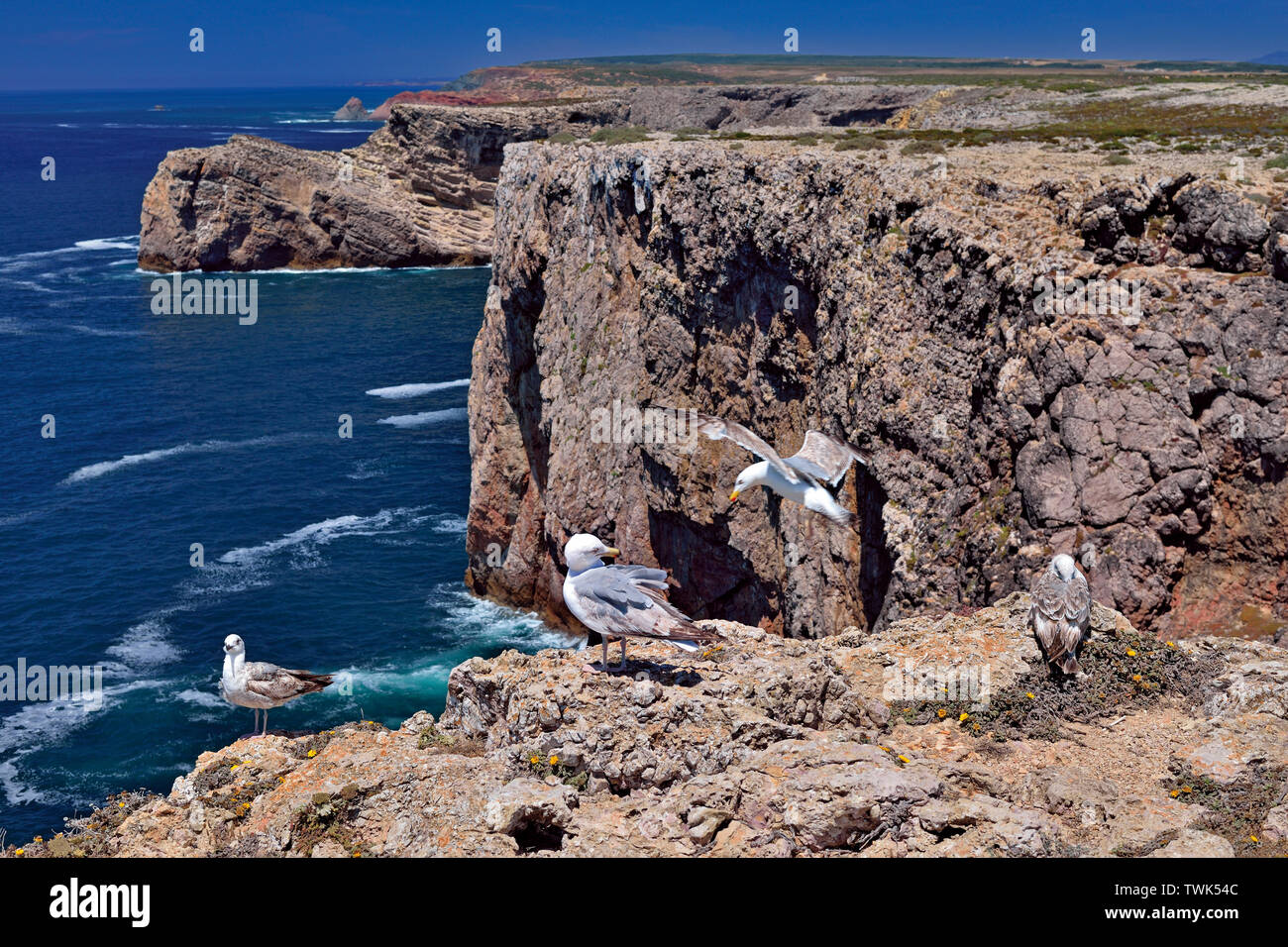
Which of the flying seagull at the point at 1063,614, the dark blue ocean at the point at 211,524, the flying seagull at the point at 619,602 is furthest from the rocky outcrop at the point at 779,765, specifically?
the dark blue ocean at the point at 211,524

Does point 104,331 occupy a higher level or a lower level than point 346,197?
lower

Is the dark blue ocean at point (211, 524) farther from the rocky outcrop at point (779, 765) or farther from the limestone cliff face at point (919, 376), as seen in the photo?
the rocky outcrop at point (779, 765)

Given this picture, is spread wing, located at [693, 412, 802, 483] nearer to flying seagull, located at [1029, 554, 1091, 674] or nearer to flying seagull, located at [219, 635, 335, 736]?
flying seagull, located at [1029, 554, 1091, 674]

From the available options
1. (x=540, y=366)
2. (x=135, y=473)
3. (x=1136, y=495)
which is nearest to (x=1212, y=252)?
(x=1136, y=495)

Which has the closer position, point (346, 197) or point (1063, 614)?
point (1063, 614)

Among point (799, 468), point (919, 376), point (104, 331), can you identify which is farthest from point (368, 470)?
point (799, 468)

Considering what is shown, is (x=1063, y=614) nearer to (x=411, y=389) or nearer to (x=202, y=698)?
(x=202, y=698)

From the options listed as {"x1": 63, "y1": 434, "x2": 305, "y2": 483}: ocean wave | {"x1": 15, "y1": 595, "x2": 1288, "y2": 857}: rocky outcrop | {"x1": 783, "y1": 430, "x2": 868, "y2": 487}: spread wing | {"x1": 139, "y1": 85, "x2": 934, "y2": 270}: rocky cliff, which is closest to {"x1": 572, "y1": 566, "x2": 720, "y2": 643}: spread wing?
{"x1": 15, "y1": 595, "x2": 1288, "y2": 857}: rocky outcrop

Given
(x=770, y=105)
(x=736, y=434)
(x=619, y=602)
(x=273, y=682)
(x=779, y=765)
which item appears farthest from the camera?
(x=770, y=105)
